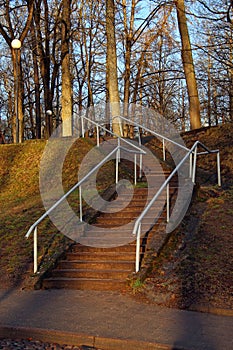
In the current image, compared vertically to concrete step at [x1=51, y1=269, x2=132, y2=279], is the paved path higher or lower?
lower

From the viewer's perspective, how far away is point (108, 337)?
20.2ft

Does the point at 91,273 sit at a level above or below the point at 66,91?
below

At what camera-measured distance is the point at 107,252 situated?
9.67m

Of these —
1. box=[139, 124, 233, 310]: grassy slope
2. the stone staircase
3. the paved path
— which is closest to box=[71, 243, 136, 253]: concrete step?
the stone staircase

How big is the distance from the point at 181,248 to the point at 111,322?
9.70 feet

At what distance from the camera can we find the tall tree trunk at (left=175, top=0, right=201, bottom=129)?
22703mm

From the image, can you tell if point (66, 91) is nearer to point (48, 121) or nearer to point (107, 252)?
point (48, 121)

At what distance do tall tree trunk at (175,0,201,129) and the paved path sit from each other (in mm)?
15501

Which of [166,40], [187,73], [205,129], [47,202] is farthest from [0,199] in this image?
→ [166,40]

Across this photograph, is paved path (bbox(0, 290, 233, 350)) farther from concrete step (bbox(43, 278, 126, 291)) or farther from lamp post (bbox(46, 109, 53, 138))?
lamp post (bbox(46, 109, 53, 138))

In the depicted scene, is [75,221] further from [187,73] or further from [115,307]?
[187,73]

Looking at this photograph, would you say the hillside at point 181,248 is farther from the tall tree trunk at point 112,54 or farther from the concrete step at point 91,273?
the tall tree trunk at point 112,54

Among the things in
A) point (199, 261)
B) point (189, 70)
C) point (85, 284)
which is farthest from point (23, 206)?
point (189, 70)

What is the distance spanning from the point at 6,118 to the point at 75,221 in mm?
44338
